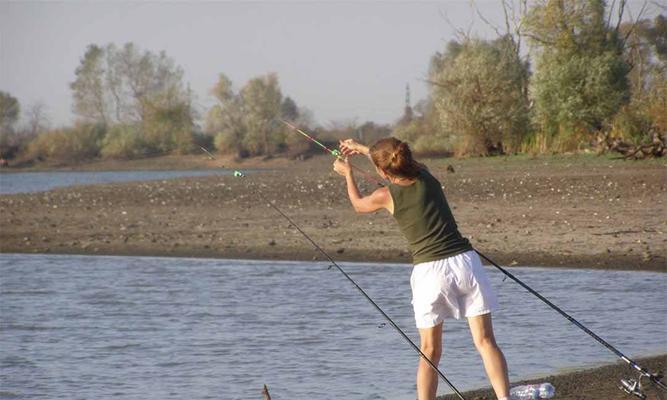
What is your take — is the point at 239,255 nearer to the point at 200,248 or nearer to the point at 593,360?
the point at 200,248

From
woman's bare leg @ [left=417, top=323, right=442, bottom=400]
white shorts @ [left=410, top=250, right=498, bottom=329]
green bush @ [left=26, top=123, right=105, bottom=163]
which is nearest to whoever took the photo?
white shorts @ [left=410, top=250, right=498, bottom=329]

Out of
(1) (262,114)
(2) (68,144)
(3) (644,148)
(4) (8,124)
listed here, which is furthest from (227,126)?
(3) (644,148)

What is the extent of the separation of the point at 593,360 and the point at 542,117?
1137 inches

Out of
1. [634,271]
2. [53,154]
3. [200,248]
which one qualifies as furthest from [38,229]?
[53,154]

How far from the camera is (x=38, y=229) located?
20.3 m

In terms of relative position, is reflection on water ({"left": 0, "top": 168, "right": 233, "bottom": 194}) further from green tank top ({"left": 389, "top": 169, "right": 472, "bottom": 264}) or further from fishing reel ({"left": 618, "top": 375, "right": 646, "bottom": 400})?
green tank top ({"left": 389, "top": 169, "right": 472, "bottom": 264})

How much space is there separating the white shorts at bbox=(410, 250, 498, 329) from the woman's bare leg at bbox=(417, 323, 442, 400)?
0.28ft

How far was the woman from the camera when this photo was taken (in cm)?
648

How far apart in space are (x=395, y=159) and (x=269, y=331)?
470 centimetres

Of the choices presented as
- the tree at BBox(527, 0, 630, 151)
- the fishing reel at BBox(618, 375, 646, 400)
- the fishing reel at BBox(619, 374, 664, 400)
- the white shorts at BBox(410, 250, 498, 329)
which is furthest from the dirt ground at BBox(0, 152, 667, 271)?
the tree at BBox(527, 0, 630, 151)

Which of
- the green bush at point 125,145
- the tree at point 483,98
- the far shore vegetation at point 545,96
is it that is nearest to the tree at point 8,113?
the green bush at point 125,145

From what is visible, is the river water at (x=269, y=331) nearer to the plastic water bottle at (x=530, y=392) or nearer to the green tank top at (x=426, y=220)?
the plastic water bottle at (x=530, y=392)

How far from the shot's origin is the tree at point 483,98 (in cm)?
3925

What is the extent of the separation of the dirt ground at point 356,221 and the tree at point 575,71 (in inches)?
349
